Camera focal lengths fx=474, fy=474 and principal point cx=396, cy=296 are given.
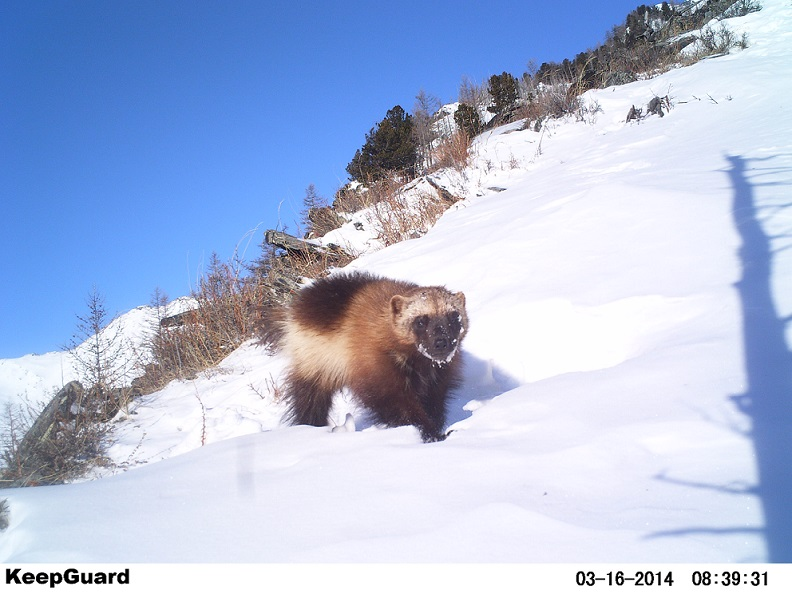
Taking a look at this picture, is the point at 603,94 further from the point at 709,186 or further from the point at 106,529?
the point at 106,529

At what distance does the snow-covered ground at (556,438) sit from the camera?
4.56 feet

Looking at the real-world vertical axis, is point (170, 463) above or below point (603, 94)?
below

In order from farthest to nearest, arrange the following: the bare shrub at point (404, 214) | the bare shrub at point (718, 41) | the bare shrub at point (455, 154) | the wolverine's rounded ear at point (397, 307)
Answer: the bare shrub at point (718, 41) → the bare shrub at point (455, 154) → the bare shrub at point (404, 214) → the wolverine's rounded ear at point (397, 307)

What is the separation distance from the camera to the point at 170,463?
2338mm

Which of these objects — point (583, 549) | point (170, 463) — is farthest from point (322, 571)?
point (170, 463)

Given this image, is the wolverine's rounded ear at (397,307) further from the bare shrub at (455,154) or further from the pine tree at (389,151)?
the pine tree at (389,151)

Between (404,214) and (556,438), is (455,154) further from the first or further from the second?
(556,438)

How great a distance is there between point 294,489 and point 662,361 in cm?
196

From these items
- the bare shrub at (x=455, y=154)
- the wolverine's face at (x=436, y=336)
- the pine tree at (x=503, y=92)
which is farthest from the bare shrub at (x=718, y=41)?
the wolverine's face at (x=436, y=336)

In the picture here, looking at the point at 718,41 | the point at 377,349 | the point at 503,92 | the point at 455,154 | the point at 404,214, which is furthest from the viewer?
the point at 503,92

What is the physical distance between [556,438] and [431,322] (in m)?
1.54

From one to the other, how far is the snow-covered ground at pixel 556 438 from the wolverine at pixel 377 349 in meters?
0.36

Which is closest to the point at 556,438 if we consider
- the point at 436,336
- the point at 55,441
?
the point at 436,336

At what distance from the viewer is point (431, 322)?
3414 millimetres
